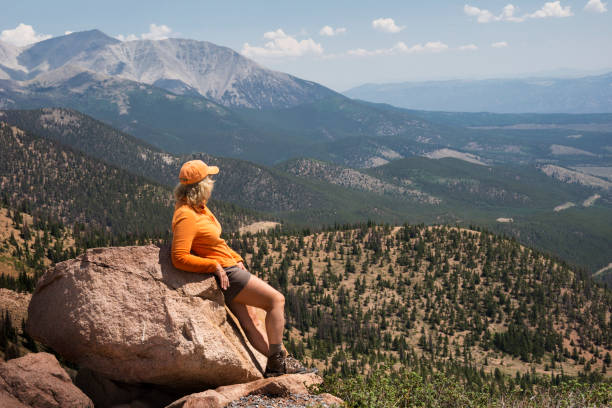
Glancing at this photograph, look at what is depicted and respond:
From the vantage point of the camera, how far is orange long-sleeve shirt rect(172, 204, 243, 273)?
1390 cm

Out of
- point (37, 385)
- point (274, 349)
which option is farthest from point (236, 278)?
point (37, 385)

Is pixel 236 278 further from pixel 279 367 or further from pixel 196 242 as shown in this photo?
pixel 279 367

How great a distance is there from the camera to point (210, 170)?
1491cm

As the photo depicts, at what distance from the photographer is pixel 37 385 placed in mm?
12945

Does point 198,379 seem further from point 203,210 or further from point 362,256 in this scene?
point 362,256

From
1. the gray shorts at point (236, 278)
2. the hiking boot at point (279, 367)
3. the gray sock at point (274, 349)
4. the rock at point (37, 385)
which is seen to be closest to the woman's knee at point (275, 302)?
the gray shorts at point (236, 278)

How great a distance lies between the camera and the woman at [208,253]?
14.0 meters

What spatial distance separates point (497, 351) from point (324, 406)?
73.3m

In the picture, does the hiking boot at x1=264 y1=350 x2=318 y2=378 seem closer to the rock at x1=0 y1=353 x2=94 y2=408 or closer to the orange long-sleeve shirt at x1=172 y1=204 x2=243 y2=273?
the orange long-sleeve shirt at x1=172 y1=204 x2=243 y2=273

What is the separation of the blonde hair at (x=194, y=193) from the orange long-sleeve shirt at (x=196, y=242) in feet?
0.67

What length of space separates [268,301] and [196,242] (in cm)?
299

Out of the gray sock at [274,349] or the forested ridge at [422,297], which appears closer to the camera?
the gray sock at [274,349]

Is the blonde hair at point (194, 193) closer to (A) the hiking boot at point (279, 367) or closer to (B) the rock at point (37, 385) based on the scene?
(A) the hiking boot at point (279, 367)

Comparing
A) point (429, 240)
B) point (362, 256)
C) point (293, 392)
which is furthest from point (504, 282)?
point (293, 392)
